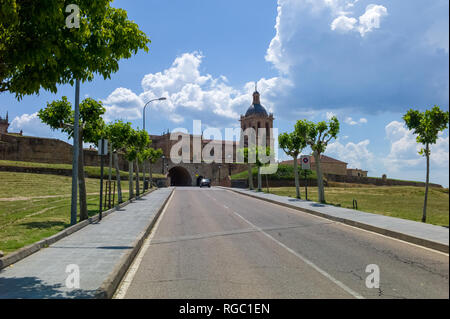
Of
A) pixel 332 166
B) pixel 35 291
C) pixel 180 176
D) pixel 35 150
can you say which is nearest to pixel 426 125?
pixel 35 291

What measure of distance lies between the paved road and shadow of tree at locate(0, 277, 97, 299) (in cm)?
66

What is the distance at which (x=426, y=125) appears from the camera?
1480 centimetres

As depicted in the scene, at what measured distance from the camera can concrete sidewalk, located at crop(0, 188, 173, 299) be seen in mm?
5355

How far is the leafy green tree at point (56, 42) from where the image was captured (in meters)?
5.80

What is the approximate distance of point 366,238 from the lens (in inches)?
417

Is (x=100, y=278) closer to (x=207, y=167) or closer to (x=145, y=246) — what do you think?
(x=145, y=246)

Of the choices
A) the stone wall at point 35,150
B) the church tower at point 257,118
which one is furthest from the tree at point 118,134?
the church tower at point 257,118

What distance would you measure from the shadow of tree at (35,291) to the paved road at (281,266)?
2.15ft

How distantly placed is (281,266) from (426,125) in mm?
10823

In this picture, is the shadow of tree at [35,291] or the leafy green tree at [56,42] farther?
the leafy green tree at [56,42]

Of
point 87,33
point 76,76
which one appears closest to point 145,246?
point 76,76

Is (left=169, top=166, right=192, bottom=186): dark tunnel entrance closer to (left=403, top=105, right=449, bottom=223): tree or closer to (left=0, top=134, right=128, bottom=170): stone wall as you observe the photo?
(left=0, top=134, right=128, bottom=170): stone wall
